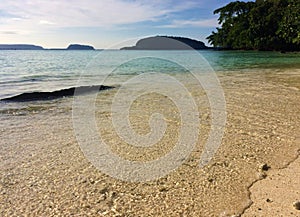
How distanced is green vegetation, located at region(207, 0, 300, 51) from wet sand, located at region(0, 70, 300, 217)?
53.8 meters

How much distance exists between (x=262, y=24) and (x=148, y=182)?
256 ft

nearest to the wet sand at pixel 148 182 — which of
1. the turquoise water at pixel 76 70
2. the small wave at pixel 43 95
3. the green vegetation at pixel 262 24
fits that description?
the small wave at pixel 43 95

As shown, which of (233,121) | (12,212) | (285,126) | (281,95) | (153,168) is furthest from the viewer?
(281,95)

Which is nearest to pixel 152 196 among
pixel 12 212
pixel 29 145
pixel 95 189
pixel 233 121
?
pixel 95 189

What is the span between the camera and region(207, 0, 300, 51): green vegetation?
190 ft

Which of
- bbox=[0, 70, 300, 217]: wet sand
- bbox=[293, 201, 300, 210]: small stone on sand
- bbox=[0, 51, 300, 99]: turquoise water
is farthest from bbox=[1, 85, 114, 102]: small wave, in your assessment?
bbox=[293, 201, 300, 210]: small stone on sand

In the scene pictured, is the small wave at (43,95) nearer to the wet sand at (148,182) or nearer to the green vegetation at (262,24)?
the wet sand at (148,182)

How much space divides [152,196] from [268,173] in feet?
5.16

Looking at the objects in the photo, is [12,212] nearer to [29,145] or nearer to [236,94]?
[29,145]

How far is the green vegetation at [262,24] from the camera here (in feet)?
190

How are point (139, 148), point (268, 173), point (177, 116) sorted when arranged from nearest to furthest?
point (268, 173) < point (139, 148) < point (177, 116)

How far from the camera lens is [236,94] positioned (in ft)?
33.5

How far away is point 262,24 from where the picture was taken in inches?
2872

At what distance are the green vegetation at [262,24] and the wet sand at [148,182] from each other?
5377 cm
